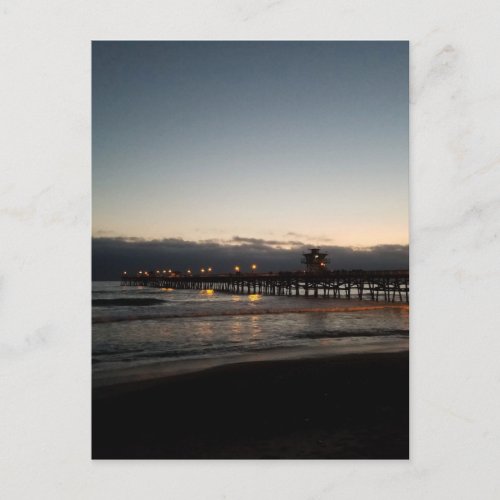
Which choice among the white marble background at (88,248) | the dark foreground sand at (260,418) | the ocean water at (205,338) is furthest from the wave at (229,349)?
the white marble background at (88,248)

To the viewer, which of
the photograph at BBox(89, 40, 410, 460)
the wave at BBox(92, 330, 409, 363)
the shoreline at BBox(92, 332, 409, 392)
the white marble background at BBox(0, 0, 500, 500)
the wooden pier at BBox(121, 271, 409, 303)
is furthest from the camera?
the wooden pier at BBox(121, 271, 409, 303)

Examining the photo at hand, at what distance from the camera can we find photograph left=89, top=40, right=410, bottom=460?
271 centimetres

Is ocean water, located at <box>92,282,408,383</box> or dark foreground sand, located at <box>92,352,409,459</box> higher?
ocean water, located at <box>92,282,408,383</box>

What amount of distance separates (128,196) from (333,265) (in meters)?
1.74

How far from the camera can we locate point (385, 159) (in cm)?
299

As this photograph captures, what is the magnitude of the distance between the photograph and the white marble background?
85 mm

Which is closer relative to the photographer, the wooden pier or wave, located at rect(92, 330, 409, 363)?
wave, located at rect(92, 330, 409, 363)

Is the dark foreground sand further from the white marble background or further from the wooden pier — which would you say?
the wooden pier

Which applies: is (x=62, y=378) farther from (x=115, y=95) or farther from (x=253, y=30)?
(x=253, y=30)

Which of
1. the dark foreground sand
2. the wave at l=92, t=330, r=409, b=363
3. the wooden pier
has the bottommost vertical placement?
the dark foreground sand

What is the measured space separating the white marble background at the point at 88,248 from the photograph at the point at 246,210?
0.28 ft

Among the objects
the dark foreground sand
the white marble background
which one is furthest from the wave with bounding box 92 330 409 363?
the white marble background

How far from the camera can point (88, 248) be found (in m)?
2.69

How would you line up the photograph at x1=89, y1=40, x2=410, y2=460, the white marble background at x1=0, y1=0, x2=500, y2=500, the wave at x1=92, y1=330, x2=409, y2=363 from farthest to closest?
the wave at x1=92, y1=330, x2=409, y2=363, the photograph at x1=89, y1=40, x2=410, y2=460, the white marble background at x1=0, y1=0, x2=500, y2=500
